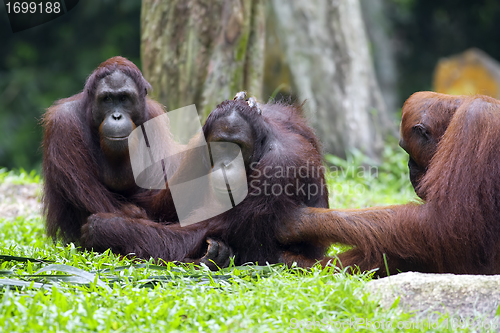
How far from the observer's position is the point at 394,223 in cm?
305

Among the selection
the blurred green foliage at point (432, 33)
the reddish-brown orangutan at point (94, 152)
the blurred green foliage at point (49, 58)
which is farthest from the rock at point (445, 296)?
the blurred green foliage at point (432, 33)

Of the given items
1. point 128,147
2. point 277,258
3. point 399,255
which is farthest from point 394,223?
point 128,147

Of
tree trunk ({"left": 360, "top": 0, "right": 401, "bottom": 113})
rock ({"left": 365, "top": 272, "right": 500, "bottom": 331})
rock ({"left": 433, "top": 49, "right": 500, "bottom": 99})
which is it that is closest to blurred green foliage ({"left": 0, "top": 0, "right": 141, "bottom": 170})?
tree trunk ({"left": 360, "top": 0, "right": 401, "bottom": 113})

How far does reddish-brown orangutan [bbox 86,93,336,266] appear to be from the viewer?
3.23 metres

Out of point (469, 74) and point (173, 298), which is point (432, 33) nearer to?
point (469, 74)

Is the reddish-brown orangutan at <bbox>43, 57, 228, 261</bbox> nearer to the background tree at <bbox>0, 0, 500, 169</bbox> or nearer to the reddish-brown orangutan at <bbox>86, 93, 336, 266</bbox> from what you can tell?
the reddish-brown orangutan at <bbox>86, 93, 336, 266</bbox>

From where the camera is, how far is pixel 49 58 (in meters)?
10.6

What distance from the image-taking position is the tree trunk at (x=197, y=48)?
5.32 meters

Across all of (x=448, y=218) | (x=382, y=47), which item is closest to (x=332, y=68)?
(x=448, y=218)

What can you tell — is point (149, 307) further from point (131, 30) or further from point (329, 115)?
point (131, 30)

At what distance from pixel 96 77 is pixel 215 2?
2017 millimetres

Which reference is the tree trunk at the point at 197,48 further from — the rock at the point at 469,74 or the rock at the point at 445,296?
the rock at the point at 469,74

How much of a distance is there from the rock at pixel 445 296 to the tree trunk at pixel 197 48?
3.20m

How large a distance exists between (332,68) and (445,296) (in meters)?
5.63
